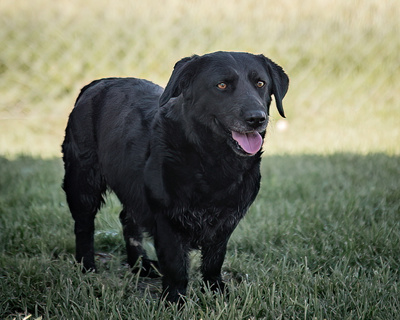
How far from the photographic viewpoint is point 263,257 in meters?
3.08

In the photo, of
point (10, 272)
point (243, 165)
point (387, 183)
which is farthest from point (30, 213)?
point (387, 183)

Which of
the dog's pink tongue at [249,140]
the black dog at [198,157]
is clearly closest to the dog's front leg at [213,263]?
the black dog at [198,157]

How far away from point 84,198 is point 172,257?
2.80ft

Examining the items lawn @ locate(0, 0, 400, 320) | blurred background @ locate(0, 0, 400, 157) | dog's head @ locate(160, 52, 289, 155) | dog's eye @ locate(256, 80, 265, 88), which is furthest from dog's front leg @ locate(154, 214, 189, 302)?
blurred background @ locate(0, 0, 400, 157)

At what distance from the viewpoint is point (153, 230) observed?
241 cm

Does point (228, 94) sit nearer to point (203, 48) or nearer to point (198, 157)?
point (198, 157)

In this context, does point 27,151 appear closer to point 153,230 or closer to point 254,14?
point 153,230

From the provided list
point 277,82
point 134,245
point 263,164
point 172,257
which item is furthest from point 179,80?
point 263,164

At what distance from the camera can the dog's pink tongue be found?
2.24m

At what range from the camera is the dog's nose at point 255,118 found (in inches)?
84.6

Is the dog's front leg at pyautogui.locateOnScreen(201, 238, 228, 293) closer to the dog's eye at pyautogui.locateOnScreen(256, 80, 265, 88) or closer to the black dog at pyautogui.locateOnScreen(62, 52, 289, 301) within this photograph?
the black dog at pyautogui.locateOnScreen(62, 52, 289, 301)

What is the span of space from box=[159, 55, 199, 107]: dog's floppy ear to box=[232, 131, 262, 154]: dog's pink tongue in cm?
35

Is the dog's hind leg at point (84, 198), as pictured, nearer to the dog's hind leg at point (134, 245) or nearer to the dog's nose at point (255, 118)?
the dog's hind leg at point (134, 245)

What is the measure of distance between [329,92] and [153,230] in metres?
6.48
